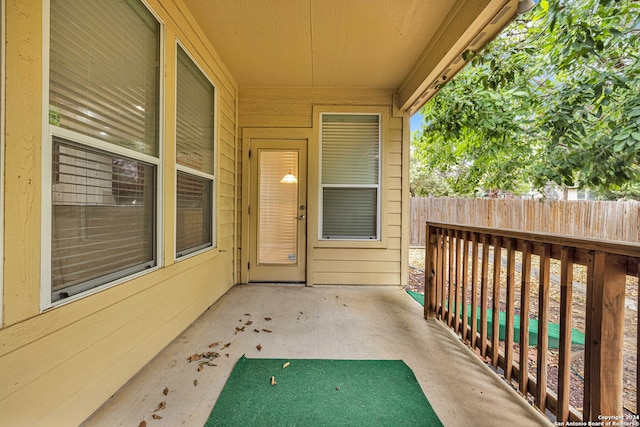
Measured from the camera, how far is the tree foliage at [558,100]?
232 centimetres

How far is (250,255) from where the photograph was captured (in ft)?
11.7

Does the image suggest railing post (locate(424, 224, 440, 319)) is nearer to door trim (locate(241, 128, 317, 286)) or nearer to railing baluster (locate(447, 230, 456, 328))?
railing baluster (locate(447, 230, 456, 328))

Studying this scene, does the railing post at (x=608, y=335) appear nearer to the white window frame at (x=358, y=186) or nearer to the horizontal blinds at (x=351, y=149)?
the white window frame at (x=358, y=186)

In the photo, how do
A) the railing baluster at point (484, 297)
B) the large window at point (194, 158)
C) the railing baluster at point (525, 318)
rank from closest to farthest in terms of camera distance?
the railing baluster at point (525, 318)
the railing baluster at point (484, 297)
the large window at point (194, 158)

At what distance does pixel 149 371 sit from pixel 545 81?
5278 mm

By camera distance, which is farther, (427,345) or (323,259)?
(323,259)

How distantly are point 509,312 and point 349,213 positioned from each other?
226 centimetres

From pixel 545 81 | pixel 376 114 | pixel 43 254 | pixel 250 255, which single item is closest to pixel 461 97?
pixel 545 81

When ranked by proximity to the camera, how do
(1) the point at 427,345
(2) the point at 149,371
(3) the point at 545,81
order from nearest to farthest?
(2) the point at 149,371 → (1) the point at 427,345 → (3) the point at 545,81

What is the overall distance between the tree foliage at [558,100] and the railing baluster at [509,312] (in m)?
1.70

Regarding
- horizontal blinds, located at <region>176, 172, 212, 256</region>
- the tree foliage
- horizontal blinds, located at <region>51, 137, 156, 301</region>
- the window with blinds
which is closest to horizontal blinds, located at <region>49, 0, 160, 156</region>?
horizontal blinds, located at <region>51, 137, 156, 301</region>

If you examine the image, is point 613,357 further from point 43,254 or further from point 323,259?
point 323,259

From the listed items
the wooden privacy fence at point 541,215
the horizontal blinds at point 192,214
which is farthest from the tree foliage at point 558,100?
the horizontal blinds at point 192,214

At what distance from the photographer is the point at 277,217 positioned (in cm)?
355
